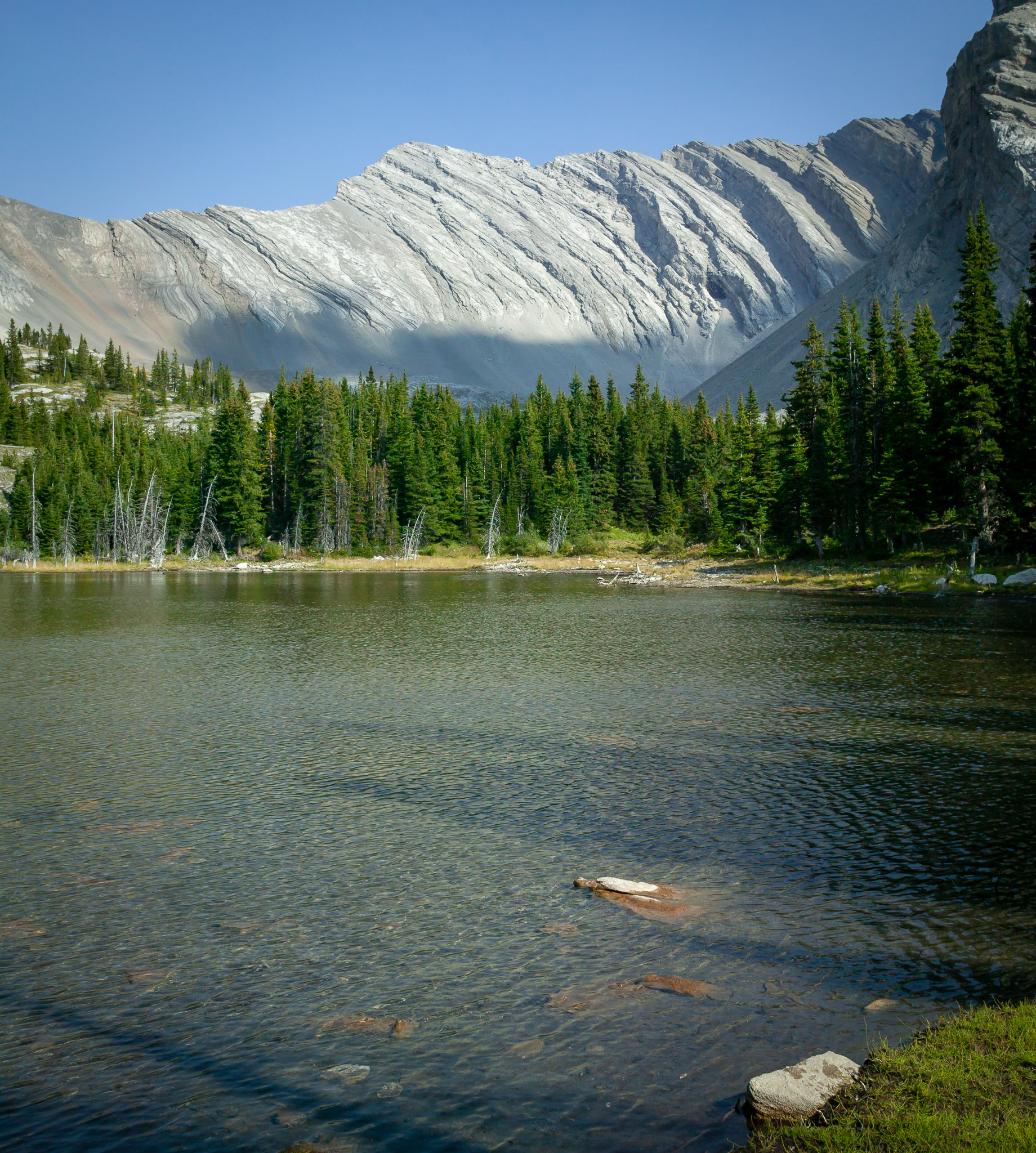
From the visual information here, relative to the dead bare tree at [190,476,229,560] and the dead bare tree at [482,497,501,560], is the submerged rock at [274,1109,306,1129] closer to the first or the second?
the dead bare tree at [482,497,501,560]

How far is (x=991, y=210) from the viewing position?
181 m

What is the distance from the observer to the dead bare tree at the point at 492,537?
119125 millimetres

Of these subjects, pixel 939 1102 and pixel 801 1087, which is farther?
pixel 801 1087

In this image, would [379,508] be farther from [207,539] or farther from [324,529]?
[207,539]

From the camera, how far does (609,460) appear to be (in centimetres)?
13600

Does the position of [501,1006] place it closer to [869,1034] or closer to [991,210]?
[869,1034]

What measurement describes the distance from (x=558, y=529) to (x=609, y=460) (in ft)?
74.3

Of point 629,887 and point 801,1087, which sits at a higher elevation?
point 801,1087

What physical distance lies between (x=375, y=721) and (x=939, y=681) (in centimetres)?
1704

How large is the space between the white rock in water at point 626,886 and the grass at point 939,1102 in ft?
13.5

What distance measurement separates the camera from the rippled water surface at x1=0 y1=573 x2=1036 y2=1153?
7.07m

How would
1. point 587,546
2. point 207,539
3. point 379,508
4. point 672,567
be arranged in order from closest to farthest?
1. point 672,567
2. point 587,546
3. point 207,539
4. point 379,508

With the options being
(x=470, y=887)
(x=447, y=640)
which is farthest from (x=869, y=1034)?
(x=447, y=640)

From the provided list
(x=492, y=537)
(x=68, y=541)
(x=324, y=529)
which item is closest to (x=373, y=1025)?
(x=324, y=529)
